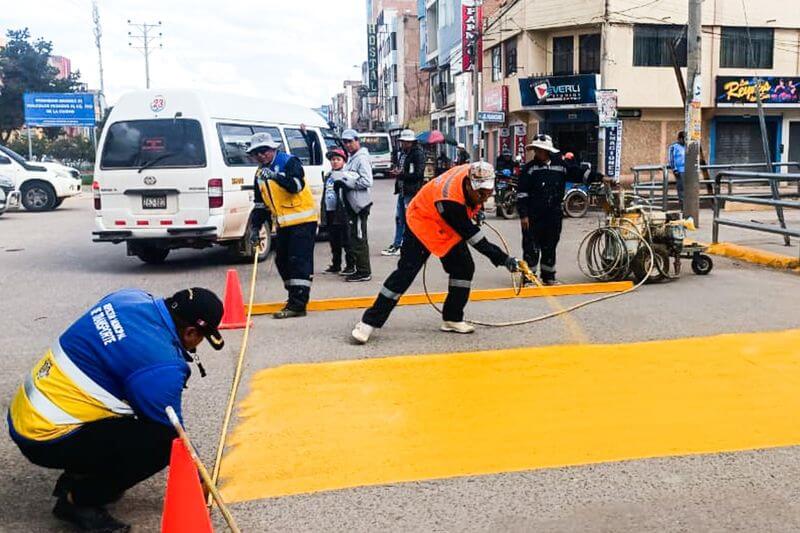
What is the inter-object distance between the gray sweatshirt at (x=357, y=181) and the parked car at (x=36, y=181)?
51.3 ft

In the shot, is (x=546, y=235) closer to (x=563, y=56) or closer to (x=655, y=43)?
(x=655, y=43)

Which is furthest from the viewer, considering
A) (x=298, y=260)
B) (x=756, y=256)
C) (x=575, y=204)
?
(x=575, y=204)

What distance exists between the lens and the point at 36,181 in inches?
912

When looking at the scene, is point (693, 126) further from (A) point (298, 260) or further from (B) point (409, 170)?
(A) point (298, 260)

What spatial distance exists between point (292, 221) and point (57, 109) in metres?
43.0

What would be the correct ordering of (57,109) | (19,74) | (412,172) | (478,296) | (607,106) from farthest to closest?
(19,74), (57,109), (607,106), (412,172), (478,296)

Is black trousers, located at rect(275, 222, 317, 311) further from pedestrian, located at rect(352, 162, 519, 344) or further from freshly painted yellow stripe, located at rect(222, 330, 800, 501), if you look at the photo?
freshly painted yellow stripe, located at rect(222, 330, 800, 501)

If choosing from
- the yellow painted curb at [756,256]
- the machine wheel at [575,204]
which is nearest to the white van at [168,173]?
the yellow painted curb at [756,256]

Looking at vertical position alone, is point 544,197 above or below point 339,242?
above

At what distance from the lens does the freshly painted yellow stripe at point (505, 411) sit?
14.7ft

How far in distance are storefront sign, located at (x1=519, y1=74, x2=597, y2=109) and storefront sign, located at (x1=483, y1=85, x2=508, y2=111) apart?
9.44ft

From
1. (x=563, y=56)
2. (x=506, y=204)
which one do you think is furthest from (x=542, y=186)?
(x=563, y=56)

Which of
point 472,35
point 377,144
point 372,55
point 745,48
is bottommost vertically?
point 377,144

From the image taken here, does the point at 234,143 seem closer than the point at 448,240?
No
